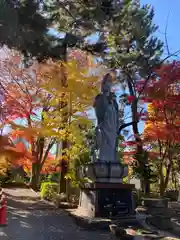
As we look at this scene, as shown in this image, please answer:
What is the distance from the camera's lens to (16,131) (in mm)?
13031

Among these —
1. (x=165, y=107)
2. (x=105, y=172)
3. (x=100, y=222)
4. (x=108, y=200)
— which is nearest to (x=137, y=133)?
(x=165, y=107)

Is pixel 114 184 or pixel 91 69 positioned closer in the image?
pixel 114 184

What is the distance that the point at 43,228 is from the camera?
705cm

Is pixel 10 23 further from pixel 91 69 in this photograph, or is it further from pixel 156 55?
pixel 156 55

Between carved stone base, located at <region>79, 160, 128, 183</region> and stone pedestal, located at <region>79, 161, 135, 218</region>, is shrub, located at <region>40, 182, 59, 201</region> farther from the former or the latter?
carved stone base, located at <region>79, 160, 128, 183</region>

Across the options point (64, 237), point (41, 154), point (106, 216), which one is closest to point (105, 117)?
point (106, 216)

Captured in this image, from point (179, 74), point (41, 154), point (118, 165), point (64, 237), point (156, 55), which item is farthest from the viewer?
point (41, 154)

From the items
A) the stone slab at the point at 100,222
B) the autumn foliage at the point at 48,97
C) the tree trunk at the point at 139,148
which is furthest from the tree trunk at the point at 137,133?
the stone slab at the point at 100,222

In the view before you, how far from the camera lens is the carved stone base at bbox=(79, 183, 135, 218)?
24.7 feet

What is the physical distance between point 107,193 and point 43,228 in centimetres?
187

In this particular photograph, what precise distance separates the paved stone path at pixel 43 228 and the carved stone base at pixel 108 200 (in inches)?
25.7

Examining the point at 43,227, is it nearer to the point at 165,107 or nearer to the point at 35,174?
the point at 165,107

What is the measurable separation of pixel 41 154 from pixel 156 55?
27.5ft

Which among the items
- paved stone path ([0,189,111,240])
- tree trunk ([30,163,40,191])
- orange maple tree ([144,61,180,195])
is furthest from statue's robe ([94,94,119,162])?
tree trunk ([30,163,40,191])
